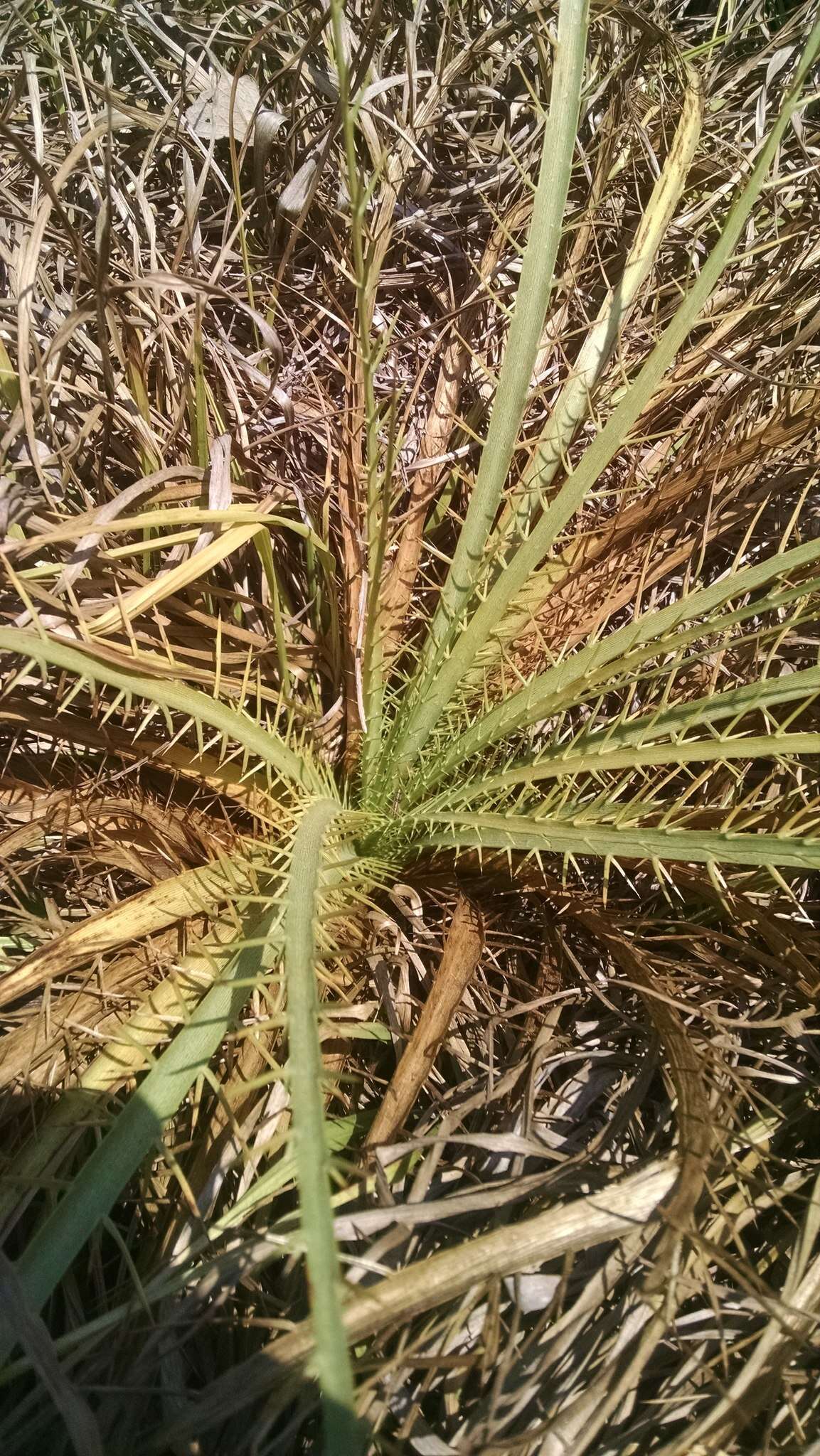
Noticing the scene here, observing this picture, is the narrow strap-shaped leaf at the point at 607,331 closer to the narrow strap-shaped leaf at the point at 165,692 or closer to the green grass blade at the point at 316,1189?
the narrow strap-shaped leaf at the point at 165,692

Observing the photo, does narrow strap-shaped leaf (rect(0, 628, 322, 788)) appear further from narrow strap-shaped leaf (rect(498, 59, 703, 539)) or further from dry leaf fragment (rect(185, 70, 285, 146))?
dry leaf fragment (rect(185, 70, 285, 146))

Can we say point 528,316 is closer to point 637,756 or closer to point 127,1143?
point 637,756

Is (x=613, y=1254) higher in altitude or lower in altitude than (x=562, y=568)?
lower

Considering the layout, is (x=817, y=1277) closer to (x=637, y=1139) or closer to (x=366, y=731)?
(x=637, y=1139)

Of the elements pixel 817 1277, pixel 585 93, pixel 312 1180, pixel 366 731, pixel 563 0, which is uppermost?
pixel 585 93

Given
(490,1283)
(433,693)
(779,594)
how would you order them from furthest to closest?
(433,693)
(779,594)
(490,1283)

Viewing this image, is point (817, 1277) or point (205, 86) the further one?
point (205, 86)

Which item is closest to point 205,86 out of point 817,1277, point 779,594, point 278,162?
point 278,162

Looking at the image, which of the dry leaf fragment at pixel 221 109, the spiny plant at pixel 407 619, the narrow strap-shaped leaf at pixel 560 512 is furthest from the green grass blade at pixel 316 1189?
the dry leaf fragment at pixel 221 109
